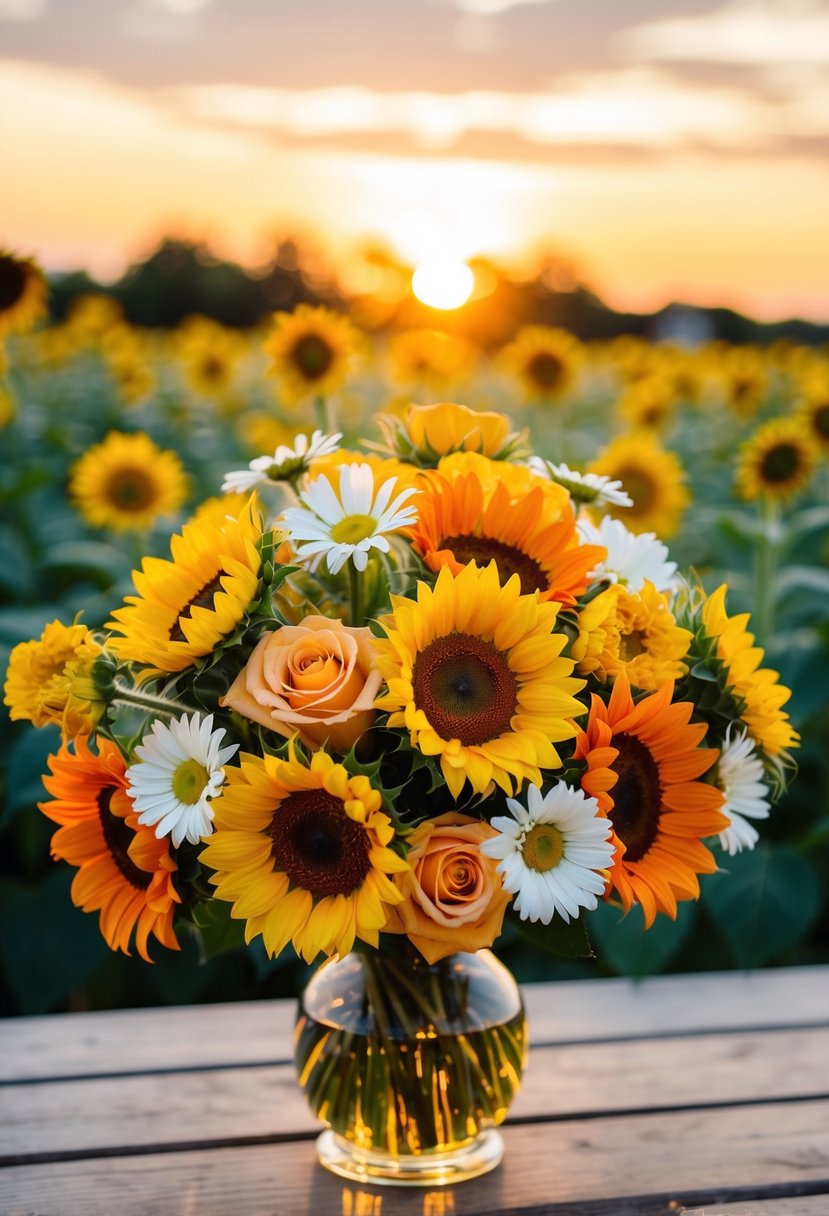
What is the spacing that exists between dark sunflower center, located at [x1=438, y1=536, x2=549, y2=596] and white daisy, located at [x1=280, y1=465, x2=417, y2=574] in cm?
5

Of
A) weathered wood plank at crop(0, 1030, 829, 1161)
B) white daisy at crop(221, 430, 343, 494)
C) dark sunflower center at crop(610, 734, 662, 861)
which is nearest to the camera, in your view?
dark sunflower center at crop(610, 734, 662, 861)

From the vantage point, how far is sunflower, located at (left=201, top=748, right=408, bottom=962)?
0.95 meters

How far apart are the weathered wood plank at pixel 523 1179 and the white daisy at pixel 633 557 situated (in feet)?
1.89

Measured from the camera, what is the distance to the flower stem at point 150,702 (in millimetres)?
1023

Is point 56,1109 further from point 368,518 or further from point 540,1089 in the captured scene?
point 368,518

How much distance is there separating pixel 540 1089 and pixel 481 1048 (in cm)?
29

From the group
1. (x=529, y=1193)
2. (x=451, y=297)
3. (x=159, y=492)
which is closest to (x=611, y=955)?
(x=529, y=1193)

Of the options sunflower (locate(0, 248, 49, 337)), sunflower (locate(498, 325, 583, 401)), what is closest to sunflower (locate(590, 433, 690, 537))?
sunflower (locate(498, 325, 583, 401))

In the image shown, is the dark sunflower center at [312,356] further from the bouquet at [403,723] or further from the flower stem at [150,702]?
the flower stem at [150,702]

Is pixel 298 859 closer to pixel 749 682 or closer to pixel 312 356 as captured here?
pixel 749 682

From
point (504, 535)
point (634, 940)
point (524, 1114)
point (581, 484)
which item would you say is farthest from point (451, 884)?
point (634, 940)

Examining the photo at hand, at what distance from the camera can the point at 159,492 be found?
298cm

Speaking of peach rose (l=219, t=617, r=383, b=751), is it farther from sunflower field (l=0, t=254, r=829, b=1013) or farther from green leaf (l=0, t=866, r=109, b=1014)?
green leaf (l=0, t=866, r=109, b=1014)

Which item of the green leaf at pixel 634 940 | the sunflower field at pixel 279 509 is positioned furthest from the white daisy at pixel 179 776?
the green leaf at pixel 634 940
